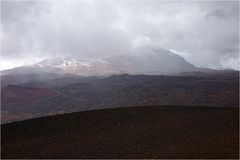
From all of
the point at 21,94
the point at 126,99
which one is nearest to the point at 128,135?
the point at 126,99

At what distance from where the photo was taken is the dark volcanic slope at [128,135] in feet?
47.8

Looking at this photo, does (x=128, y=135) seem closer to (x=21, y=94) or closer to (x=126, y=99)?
(x=126, y=99)

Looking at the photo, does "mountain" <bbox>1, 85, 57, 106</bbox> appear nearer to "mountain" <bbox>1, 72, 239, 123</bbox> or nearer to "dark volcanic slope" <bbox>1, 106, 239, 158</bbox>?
"mountain" <bbox>1, 72, 239, 123</bbox>

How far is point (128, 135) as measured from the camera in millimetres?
17562

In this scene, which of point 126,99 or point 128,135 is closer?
point 128,135

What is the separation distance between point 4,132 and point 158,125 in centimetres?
920

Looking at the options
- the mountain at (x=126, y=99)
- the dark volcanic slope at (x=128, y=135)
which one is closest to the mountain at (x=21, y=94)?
the mountain at (x=126, y=99)

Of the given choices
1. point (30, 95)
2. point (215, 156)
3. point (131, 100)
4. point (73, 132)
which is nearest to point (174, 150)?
point (215, 156)

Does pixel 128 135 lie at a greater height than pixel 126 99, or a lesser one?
greater

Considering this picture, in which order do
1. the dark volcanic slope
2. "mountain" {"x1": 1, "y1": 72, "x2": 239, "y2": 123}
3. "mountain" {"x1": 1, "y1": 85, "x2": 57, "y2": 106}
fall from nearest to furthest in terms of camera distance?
1. the dark volcanic slope
2. "mountain" {"x1": 1, "y1": 72, "x2": 239, "y2": 123}
3. "mountain" {"x1": 1, "y1": 85, "x2": 57, "y2": 106}

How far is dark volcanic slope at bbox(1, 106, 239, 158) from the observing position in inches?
573

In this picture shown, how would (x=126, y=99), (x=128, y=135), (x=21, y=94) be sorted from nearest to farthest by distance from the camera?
(x=128, y=135) → (x=126, y=99) → (x=21, y=94)

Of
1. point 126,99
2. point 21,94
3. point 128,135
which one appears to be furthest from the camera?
point 21,94

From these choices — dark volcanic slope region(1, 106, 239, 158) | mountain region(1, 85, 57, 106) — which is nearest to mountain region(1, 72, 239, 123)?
mountain region(1, 85, 57, 106)
